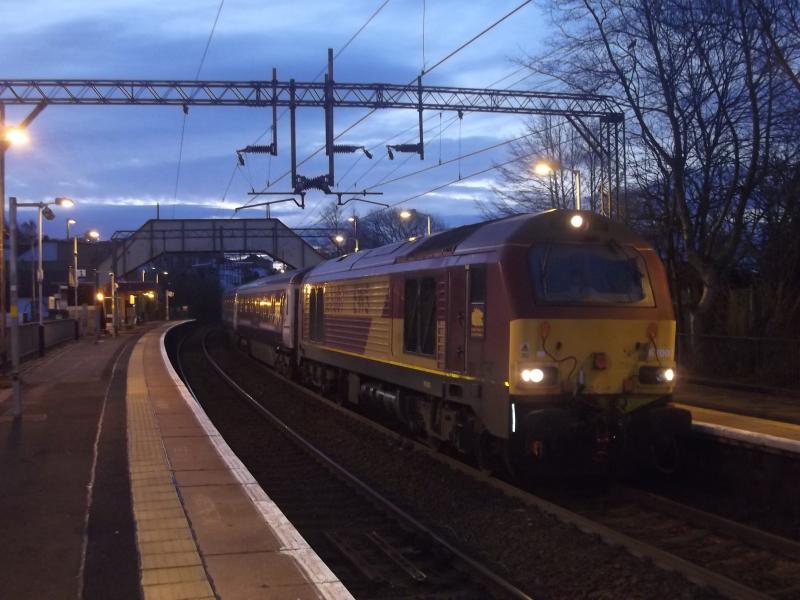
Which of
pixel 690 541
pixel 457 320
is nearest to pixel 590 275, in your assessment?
pixel 457 320

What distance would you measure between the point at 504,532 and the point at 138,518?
11.4ft

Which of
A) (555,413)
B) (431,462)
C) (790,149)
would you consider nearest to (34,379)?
(431,462)

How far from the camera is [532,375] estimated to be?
8.91 m

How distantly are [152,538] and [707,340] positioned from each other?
17564 millimetres

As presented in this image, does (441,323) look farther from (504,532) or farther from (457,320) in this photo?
(504,532)

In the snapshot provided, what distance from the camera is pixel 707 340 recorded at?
70.0 ft

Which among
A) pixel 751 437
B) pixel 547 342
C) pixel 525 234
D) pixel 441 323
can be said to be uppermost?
pixel 525 234

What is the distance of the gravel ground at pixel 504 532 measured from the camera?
646 centimetres

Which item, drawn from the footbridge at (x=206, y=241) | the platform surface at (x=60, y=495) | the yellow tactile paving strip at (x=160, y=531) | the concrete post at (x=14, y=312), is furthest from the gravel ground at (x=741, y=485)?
the footbridge at (x=206, y=241)

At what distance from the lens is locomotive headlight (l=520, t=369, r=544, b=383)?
8.88m

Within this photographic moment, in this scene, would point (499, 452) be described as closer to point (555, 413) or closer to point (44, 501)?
point (555, 413)

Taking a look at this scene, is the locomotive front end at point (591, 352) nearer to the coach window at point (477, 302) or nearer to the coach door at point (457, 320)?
the coach window at point (477, 302)

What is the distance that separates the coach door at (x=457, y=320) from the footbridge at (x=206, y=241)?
36704 mm

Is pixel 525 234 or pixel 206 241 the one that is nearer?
pixel 525 234
